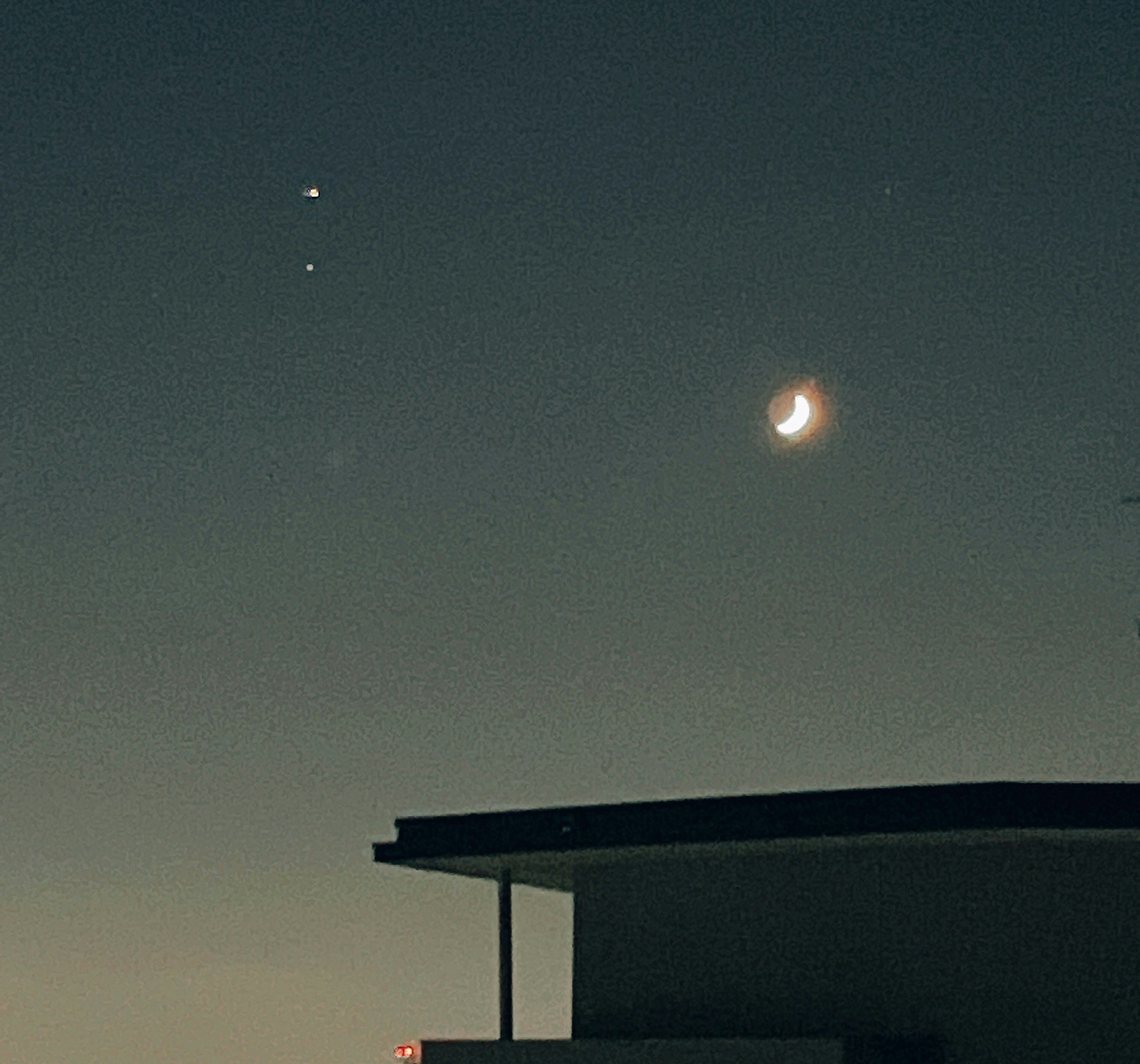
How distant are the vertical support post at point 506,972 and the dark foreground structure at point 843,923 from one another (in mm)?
109

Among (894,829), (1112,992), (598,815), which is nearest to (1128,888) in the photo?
(1112,992)

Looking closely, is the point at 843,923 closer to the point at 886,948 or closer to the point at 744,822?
the point at 886,948

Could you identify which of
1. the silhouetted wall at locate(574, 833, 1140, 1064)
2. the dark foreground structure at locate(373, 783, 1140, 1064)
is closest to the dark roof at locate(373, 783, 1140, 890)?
the dark foreground structure at locate(373, 783, 1140, 1064)

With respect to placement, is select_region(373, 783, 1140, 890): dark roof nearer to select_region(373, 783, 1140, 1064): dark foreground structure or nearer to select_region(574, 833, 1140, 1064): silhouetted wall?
select_region(373, 783, 1140, 1064): dark foreground structure

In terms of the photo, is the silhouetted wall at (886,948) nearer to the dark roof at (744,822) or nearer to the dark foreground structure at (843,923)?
the dark foreground structure at (843,923)

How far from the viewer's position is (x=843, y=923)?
22.4m

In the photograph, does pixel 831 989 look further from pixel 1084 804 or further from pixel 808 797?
pixel 1084 804

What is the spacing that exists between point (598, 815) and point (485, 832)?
1794mm

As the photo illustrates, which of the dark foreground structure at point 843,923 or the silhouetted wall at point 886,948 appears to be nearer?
the dark foreground structure at point 843,923

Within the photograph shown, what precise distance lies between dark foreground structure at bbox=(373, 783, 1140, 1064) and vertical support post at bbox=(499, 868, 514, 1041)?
0.36 feet

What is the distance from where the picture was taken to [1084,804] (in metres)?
20.3

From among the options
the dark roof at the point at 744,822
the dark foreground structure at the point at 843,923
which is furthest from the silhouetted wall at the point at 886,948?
the dark roof at the point at 744,822

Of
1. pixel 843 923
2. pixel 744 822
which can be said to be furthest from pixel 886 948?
pixel 744 822

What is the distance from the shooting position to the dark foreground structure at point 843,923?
20859 millimetres
